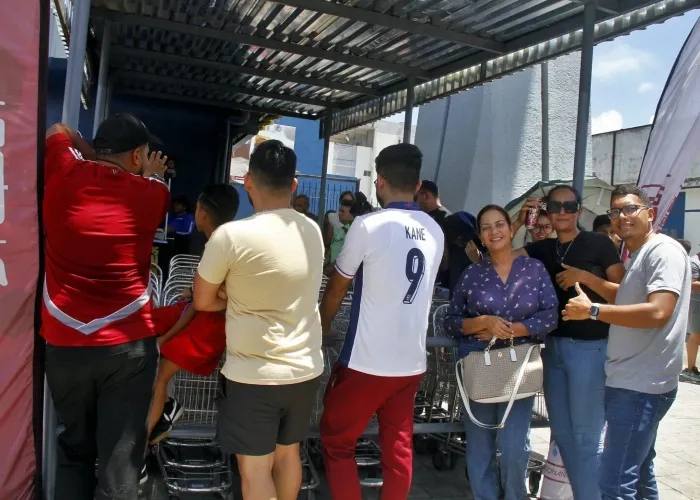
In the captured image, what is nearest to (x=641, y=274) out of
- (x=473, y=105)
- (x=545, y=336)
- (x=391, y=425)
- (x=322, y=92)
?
(x=545, y=336)

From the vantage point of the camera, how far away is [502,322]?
10.6 feet

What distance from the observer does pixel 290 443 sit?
2846 millimetres

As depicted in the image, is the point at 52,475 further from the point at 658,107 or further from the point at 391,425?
the point at 658,107

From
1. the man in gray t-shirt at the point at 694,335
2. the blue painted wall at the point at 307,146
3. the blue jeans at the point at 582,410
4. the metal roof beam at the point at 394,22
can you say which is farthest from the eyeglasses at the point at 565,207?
the blue painted wall at the point at 307,146

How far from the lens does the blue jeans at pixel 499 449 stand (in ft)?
10.9

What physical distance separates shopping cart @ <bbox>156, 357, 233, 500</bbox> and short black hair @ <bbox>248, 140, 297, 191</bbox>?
129 centimetres

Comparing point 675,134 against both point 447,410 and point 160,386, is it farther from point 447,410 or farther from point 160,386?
point 160,386

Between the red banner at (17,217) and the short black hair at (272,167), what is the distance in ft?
3.43

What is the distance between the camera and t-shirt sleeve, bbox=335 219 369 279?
115 inches

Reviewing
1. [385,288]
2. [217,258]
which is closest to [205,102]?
[385,288]

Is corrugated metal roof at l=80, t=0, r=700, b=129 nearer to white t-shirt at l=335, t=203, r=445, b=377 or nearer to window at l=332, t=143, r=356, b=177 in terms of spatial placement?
white t-shirt at l=335, t=203, r=445, b=377

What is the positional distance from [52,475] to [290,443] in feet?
4.05

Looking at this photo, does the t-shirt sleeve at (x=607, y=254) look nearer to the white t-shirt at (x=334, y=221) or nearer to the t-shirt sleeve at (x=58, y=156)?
the t-shirt sleeve at (x=58, y=156)

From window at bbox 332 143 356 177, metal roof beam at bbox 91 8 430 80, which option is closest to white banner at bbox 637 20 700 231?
metal roof beam at bbox 91 8 430 80
